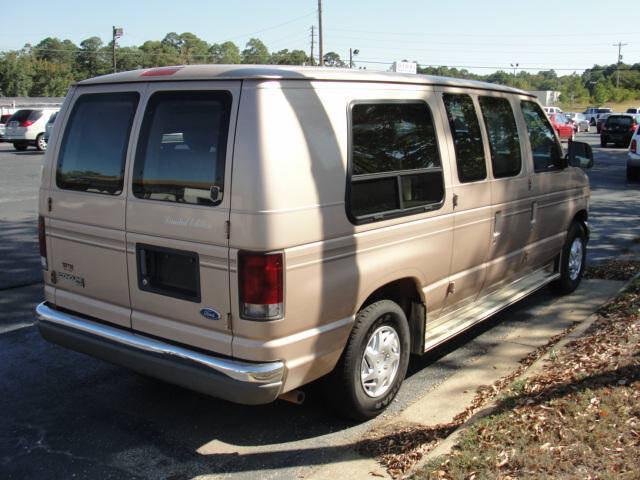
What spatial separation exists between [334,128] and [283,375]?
4.66 feet

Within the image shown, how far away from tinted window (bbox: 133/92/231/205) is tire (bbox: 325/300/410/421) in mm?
1250

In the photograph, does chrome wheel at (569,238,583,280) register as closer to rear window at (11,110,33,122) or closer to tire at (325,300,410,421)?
tire at (325,300,410,421)

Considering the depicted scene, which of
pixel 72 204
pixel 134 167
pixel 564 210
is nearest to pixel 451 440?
pixel 134 167

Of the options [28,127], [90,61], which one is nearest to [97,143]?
[28,127]

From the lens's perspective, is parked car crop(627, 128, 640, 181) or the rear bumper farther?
parked car crop(627, 128, 640, 181)

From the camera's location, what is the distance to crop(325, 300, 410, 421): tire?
12.8 feet

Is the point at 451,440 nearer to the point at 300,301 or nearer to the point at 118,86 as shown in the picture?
the point at 300,301

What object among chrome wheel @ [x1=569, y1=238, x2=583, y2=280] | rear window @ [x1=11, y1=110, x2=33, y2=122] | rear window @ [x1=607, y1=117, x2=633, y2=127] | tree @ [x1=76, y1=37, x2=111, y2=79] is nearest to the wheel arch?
chrome wheel @ [x1=569, y1=238, x2=583, y2=280]

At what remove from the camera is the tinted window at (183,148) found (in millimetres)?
3463

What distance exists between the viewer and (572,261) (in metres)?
7.00

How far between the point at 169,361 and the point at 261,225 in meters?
0.98

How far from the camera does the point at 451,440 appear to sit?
3.72 meters

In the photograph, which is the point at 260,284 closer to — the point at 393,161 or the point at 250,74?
the point at 250,74

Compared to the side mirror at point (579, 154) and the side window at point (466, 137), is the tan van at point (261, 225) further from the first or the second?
the side mirror at point (579, 154)
